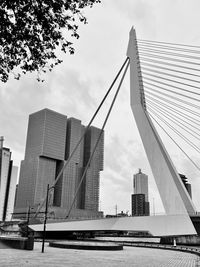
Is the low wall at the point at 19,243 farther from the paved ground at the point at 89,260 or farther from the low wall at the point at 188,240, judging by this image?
the low wall at the point at 188,240

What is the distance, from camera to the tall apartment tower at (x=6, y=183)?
108m

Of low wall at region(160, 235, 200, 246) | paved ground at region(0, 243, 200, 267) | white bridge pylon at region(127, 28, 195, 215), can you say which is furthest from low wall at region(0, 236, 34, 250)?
low wall at region(160, 235, 200, 246)

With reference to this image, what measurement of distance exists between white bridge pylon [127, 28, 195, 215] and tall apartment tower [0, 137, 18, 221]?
91253mm

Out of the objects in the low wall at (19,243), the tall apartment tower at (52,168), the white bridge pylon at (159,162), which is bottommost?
the low wall at (19,243)

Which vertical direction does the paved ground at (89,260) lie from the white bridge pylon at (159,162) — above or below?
below

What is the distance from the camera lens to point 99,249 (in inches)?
944

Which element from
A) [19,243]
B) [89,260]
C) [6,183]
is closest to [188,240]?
[19,243]

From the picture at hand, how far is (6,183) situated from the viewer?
11206 centimetres

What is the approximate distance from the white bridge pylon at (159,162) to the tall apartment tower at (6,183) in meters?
91.3

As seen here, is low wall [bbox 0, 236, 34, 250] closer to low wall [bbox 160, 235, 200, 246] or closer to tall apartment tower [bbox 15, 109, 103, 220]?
low wall [bbox 160, 235, 200, 246]

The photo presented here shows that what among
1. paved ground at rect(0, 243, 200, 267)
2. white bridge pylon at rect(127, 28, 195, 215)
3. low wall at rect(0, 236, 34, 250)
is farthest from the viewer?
low wall at rect(0, 236, 34, 250)

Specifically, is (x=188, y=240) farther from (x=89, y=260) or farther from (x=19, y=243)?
(x=89, y=260)

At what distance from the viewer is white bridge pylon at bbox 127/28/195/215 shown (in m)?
21.3

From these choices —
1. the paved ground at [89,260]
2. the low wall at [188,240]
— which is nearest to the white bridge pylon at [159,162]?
the paved ground at [89,260]
